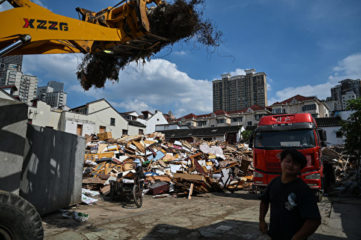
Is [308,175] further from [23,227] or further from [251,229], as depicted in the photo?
[23,227]

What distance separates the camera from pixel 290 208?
2.21 m

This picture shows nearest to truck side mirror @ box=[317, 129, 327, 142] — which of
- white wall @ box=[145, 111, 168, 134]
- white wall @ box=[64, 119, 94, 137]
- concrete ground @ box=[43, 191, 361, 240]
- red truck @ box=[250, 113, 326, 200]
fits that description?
red truck @ box=[250, 113, 326, 200]

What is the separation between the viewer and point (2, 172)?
13.3 ft

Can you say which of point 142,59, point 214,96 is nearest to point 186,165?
point 142,59

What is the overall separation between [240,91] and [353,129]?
411ft

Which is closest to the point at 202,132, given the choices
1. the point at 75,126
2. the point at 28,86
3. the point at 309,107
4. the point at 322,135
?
the point at 75,126

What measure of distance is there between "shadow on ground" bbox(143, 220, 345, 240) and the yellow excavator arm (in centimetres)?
399

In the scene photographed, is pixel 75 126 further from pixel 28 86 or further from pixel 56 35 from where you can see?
pixel 28 86

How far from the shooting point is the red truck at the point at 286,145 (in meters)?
7.60

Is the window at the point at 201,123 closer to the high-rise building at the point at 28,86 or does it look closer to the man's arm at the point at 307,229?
the high-rise building at the point at 28,86

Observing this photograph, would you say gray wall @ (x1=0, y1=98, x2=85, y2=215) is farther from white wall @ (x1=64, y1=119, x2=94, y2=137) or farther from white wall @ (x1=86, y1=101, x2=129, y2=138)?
white wall @ (x1=86, y1=101, x2=129, y2=138)

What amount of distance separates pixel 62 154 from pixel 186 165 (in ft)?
27.9

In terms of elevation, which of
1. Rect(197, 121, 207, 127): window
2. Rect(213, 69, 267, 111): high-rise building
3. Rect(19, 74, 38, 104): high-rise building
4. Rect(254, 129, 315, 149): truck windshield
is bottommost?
Rect(254, 129, 315, 149): truck windshield

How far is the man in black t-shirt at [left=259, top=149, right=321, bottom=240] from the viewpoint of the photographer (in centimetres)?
206
